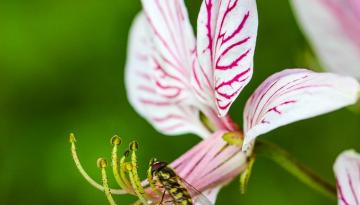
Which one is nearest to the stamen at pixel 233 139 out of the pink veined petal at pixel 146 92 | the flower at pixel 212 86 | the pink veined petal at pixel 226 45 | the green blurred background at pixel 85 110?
the flower at pixel 212 86

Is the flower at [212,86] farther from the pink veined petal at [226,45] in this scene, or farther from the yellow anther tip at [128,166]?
the yellow anther tip at [128,166]

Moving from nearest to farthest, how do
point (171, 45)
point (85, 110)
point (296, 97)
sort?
point (296, 97)
point (171, 45)
point (85, 110)

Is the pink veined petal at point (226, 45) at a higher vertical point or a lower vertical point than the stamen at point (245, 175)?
higher

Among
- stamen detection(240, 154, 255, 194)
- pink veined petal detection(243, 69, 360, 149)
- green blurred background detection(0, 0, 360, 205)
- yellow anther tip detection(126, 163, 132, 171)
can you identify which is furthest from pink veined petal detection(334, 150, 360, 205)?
green blurred background detection(0, 0, 360, 205)

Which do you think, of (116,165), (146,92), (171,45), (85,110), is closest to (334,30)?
(171,45)

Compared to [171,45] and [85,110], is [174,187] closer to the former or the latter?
[171,45]

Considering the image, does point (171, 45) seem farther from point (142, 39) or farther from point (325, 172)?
point (325, 172)

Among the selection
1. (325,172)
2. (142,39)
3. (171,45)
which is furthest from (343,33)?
(325,172)

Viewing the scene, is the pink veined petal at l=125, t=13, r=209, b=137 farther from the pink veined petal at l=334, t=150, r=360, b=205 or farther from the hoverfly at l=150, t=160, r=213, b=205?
the pink veined petal at l=334, t=150, r=360, b=205
